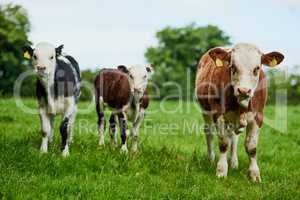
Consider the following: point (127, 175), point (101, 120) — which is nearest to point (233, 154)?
point (127, 175)

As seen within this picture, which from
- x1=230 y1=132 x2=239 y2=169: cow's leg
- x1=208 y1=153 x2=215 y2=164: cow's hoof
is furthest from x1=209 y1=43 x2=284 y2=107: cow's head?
x1=208 y1=153 x2=215 y2=164: cow's hoof

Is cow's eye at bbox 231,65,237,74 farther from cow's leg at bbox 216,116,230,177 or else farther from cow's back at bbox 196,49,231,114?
cow's leg at bbox 216,116,230,177

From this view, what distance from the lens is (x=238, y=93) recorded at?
702 cm

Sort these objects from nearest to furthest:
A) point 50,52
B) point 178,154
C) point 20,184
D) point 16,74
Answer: point 20,184, point 50,52, point 178,154, point 16,74

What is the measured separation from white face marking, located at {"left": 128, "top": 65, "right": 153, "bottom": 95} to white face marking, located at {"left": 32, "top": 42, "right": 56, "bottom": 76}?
186 centimetres

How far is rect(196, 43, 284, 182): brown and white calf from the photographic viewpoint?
23.5 ft

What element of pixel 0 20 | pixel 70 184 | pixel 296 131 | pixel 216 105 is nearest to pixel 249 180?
pixel 216 105

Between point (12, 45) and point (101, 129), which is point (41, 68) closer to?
point (101, 129)

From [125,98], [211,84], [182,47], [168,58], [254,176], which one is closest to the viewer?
[254,176]

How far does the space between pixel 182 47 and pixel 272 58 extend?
69067 millimetres

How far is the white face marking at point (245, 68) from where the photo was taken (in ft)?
23.1

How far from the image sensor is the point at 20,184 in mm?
6121

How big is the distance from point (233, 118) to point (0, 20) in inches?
1929

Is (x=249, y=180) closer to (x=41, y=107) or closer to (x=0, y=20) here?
(x=41, y=107)
